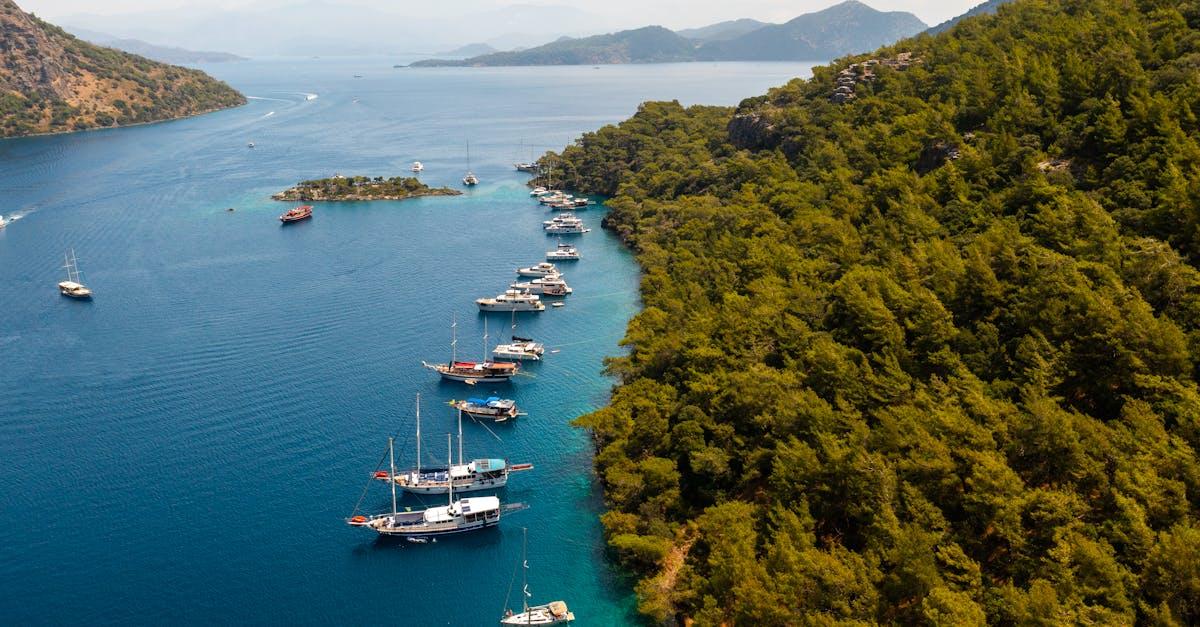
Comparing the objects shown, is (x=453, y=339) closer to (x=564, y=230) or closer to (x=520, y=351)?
(x=520, y=351)

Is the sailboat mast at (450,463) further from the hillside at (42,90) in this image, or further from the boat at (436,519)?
the hillside at (42,90)

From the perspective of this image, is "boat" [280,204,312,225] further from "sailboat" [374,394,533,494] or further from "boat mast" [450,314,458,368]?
"sailboat" [374,394,533,494]

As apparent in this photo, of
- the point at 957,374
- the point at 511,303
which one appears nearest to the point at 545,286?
the point at 511,303

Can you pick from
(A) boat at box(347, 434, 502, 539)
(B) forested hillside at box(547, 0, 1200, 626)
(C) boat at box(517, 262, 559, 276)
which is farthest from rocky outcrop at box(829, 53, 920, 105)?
(A) boat at box(347, 434, 502, 539)

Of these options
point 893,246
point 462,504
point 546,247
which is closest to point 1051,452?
point 893,246

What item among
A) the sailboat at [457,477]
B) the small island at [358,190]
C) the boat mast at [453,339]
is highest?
the small island at [358,190]

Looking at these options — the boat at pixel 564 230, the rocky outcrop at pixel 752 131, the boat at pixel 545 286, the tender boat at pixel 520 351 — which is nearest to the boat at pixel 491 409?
the tender boat at pixel 520 351

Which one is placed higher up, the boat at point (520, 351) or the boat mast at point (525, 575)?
the boat at point (520, 351)
